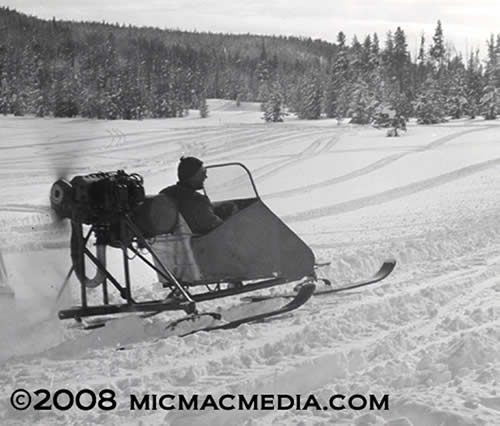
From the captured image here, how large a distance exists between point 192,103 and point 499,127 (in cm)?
1713

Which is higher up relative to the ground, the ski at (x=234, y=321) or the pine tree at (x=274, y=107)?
the pine tree at (x=274, y=107)

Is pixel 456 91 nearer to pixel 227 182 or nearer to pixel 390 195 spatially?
pixel 390 195

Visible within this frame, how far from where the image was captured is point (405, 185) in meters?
19.4

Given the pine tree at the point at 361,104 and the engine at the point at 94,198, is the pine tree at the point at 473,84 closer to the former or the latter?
the pine tree at the point at 361,104

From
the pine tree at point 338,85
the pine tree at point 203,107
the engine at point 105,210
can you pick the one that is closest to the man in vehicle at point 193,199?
the engine at point 105,210

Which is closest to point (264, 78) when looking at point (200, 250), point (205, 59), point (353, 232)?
point (205, 59)

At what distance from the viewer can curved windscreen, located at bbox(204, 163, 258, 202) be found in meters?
6.56

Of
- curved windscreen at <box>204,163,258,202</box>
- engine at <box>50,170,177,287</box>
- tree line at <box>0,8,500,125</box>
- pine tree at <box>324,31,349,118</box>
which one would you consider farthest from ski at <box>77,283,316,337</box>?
pine tree at <box>324,31,349,118</box>

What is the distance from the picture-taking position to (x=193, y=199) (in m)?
6.17

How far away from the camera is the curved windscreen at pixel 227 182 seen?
6559mm

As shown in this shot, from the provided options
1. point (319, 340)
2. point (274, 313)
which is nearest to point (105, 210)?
point (274, 313)

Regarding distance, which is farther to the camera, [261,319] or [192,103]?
[192,103]

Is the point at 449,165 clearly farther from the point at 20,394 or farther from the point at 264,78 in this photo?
the point at 264,78

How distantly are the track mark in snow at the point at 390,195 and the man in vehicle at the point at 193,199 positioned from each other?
8.04m
